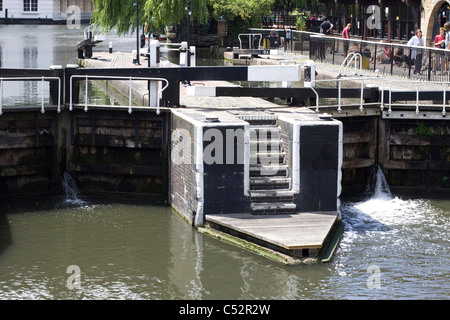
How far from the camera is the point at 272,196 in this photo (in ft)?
65.1

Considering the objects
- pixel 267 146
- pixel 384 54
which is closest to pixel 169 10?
pixel 384 54


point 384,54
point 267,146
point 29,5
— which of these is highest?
point 29,5

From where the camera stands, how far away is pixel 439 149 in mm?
24016

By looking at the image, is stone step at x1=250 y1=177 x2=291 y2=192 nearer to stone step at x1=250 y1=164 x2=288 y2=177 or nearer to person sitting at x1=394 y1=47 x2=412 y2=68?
stone step at x1=250 y1=164 x2=288 y2=177

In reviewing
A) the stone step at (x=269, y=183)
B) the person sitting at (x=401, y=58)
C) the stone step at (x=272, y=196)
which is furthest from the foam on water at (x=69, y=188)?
the person sitting at (x=401, y=58)

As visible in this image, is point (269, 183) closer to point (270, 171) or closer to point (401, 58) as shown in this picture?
point (270, 171)

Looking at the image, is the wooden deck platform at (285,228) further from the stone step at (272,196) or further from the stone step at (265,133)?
the stone step at (265,133)

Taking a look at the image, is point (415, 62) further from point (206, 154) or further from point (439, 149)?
point (206, 154)

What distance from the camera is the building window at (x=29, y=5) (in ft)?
330

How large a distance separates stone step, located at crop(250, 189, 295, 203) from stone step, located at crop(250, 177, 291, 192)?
0.23 metres

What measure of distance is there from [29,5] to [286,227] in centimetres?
8739

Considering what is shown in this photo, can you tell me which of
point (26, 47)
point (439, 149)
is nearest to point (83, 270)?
point (439, 149)

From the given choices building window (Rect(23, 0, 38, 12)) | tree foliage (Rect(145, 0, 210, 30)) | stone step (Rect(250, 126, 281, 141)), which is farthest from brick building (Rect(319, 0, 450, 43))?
building window (Rect(23, 0, 38, 12))

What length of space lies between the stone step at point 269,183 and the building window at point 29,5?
84847mm
